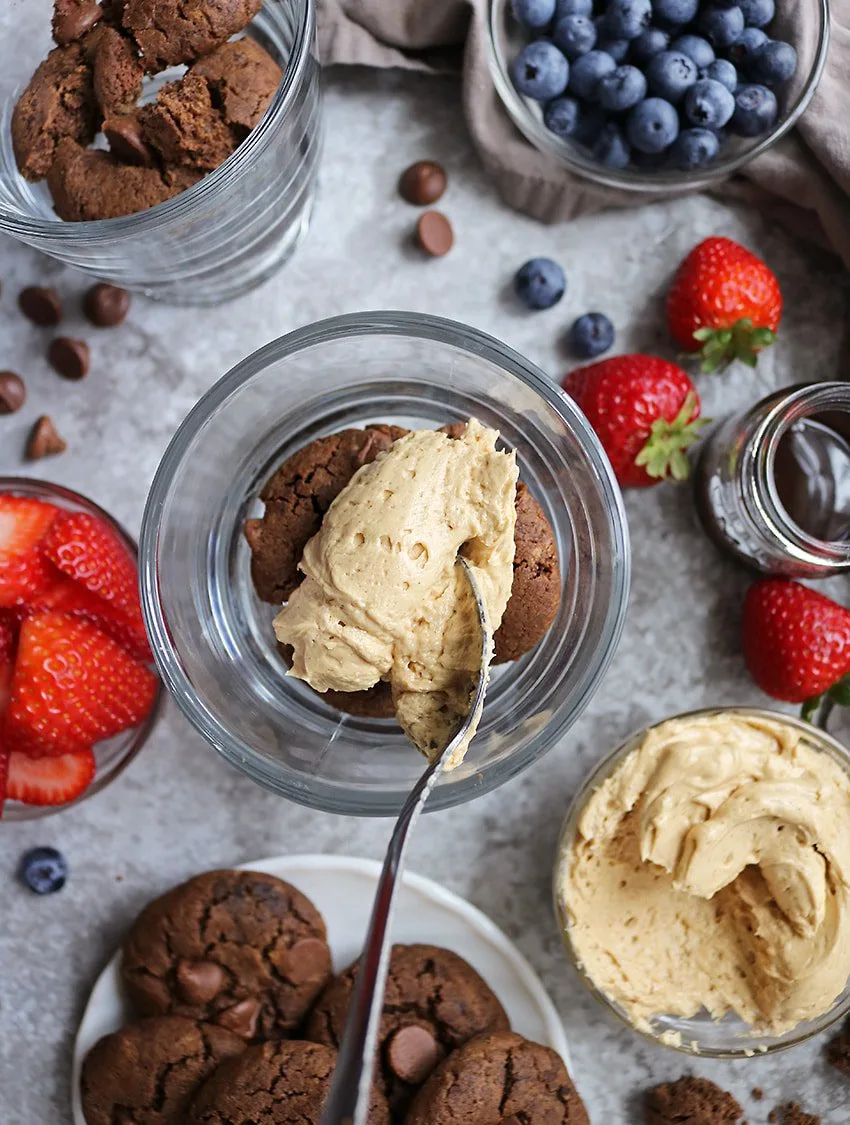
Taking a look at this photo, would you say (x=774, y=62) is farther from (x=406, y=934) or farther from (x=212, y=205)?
(x=406, y=934)

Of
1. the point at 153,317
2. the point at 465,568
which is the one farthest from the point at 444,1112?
the point at 153,317

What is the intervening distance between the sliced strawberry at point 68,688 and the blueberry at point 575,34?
122 cm

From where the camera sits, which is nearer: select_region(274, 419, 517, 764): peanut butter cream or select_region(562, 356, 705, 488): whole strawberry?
select_region(274, 419, 517, 764): peanut butter cream

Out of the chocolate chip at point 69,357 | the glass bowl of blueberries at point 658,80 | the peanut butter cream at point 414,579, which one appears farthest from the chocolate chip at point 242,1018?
the glass bowl of blueberries at point 658,80

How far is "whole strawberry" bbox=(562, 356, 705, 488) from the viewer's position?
1.72 meters

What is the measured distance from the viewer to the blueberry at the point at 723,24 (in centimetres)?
171

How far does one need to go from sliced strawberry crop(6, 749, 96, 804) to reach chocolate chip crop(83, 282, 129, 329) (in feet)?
2.39

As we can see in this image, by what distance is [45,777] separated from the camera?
67.4 inches

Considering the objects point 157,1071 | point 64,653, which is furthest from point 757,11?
point 157,1071

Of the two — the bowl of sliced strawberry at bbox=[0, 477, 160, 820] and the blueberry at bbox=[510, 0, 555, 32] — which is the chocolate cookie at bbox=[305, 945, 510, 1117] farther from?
the blueberry at bbox=[510, 0, 555, 32]

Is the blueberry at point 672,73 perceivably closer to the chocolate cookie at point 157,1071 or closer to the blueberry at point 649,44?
the blueberry at point 649,44

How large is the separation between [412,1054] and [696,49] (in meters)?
1.67

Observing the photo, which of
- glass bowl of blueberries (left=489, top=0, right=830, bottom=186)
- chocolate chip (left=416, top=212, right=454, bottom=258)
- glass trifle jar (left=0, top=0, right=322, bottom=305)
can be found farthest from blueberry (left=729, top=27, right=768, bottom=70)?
glass trifle jar (left=0, top=0, right=322, bottom=305)

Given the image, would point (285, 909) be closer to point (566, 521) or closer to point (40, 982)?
point (40, 982)
